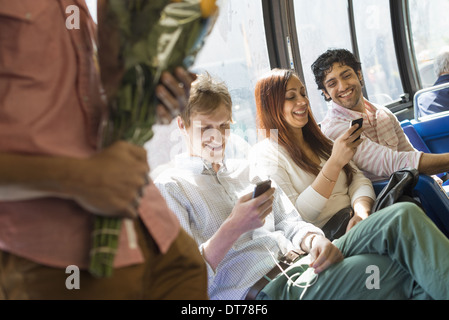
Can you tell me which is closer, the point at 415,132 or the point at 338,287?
the point at 338,287

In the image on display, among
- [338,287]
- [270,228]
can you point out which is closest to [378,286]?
[338,287]

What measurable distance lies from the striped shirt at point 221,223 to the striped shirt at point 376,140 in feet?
3.17

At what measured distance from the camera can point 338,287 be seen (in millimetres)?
1593

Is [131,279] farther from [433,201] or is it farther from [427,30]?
[427,30]

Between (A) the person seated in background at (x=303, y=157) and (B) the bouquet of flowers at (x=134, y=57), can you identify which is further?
(A) the person seated in background at (x=303, y=157)

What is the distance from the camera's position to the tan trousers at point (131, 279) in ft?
Answer: 2.59

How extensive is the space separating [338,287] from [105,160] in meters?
1.13

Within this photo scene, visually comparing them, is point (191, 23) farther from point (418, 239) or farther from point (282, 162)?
point (282, 162)

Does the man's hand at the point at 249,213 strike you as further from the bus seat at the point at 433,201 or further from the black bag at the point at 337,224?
the bus seat at the point at 433,201

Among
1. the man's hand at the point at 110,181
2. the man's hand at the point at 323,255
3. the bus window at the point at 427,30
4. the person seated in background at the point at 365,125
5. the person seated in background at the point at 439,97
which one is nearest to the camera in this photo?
the man's hand at the point at 110,181

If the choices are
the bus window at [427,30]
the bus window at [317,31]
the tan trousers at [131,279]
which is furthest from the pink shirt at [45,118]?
the bus window at [427,30]

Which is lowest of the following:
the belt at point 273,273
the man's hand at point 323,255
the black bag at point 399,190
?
the belt at point 273,273

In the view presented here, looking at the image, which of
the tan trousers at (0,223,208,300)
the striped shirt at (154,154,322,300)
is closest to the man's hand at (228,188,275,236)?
the striped shirt at (154,154,322,300)
